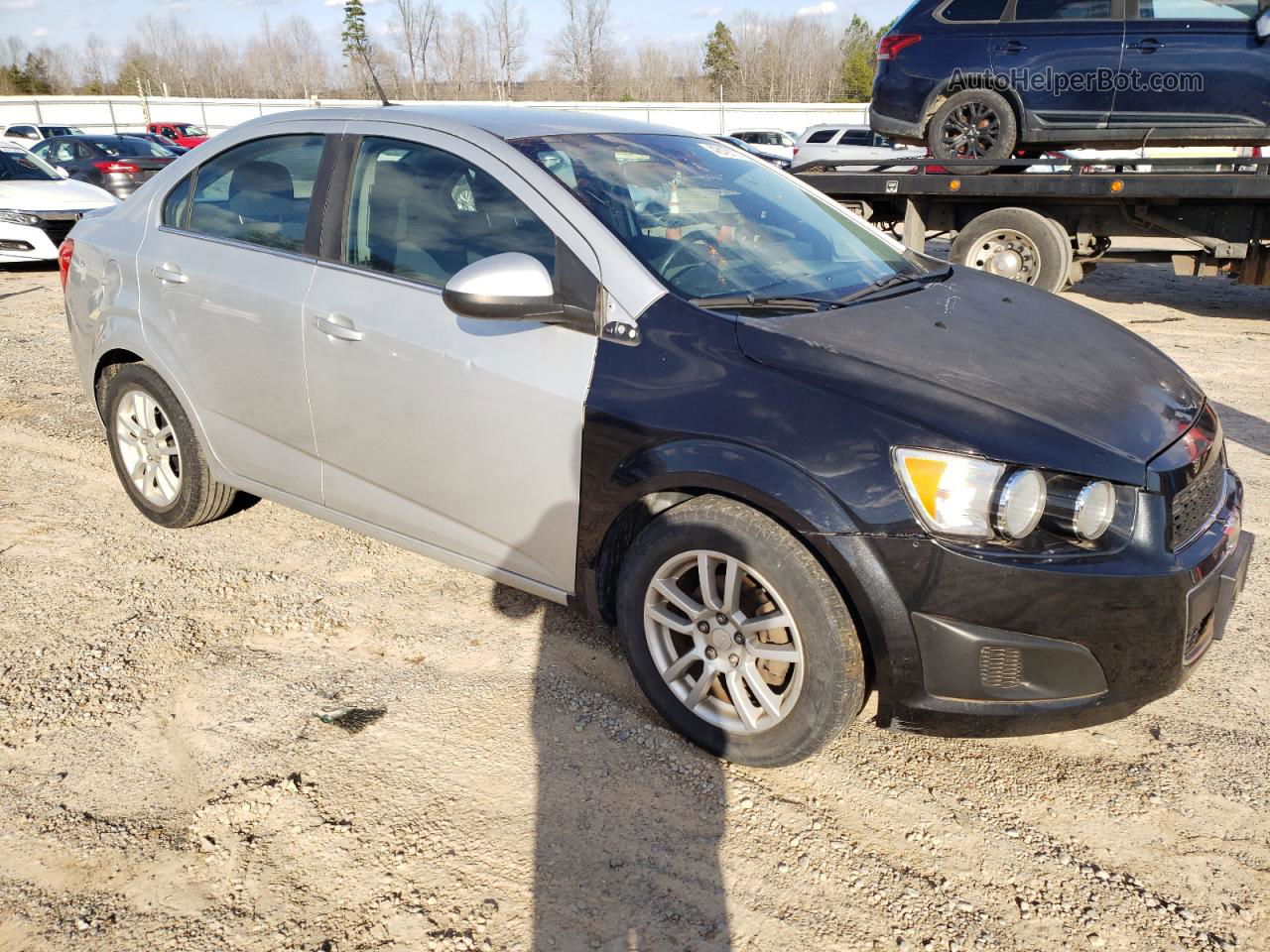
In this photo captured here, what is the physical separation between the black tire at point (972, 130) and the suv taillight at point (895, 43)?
64 cm

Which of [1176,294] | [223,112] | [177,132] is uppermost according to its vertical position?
[223,112]

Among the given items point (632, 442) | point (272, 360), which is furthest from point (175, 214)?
point (632, 442)

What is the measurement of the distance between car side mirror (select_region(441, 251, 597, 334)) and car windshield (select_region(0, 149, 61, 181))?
38.5 ft

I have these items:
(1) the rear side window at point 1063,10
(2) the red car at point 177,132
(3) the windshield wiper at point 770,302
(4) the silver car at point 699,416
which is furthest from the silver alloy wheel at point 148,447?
(2) the red car at point 177,132

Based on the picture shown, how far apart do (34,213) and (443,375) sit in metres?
10.9

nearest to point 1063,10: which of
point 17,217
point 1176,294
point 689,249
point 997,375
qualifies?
point 1176,294

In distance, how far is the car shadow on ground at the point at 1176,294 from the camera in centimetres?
969

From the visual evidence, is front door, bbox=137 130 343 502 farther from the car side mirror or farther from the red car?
the red car

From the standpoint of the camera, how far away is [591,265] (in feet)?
9.70

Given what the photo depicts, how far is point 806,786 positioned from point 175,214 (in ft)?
10.8

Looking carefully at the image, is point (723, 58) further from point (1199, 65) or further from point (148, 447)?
point (148, 447)

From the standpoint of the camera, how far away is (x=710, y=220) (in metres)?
3.37

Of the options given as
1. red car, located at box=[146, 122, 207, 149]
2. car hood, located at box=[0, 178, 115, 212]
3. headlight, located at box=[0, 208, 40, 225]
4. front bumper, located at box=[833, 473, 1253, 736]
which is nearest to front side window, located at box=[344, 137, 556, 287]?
front bumper, located at box=[833, 473, 1253, 736]

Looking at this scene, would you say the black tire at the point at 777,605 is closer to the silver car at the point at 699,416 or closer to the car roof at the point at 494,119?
the silver car at the point at 699,416
